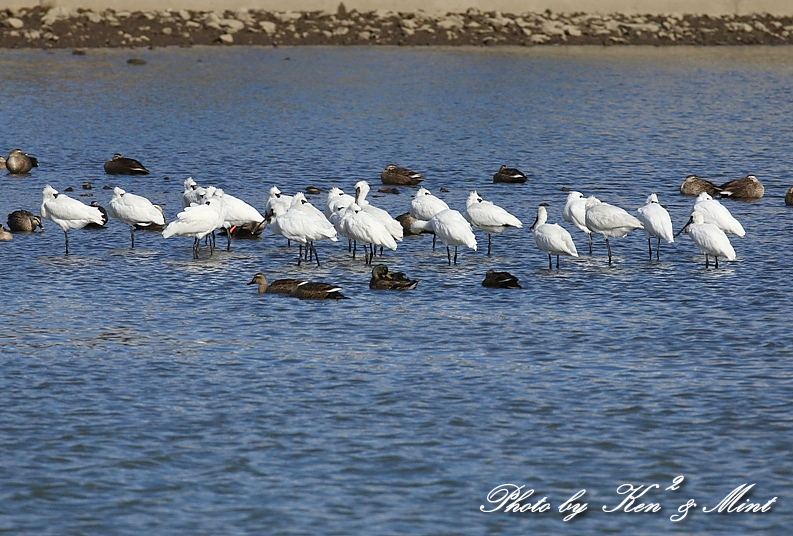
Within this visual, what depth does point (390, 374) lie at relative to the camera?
53.0ft

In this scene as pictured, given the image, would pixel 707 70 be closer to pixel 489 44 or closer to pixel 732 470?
pixel 489 44

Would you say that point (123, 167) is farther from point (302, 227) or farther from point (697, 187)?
point (697, 187)

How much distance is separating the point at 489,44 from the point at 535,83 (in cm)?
1371

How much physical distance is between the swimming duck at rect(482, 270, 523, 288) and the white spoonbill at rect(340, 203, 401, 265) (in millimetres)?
2199

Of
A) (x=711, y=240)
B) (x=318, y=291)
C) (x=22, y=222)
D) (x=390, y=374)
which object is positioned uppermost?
(x=711, y=240)

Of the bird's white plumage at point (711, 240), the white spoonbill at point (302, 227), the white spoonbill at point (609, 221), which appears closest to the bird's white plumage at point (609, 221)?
the white spoonbill at point (609, 221)

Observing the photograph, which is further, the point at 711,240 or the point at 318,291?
the point at 711,240

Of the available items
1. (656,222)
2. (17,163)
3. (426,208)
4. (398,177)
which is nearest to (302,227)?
(426,208)

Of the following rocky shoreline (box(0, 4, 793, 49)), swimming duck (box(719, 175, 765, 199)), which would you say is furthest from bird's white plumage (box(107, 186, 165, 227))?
rocky shoreline (box(0, 4, 793, 49))

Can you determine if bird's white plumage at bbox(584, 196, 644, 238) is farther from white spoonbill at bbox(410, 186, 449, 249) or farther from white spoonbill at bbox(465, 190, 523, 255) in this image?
white spoonbill at bbox(410, 186, 449, 249)

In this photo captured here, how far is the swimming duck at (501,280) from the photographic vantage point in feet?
67.5

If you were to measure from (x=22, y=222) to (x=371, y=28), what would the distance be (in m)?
47.6

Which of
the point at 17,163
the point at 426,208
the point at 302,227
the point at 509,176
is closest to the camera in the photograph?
the point at 302,227

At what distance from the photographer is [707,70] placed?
60.9 metres
